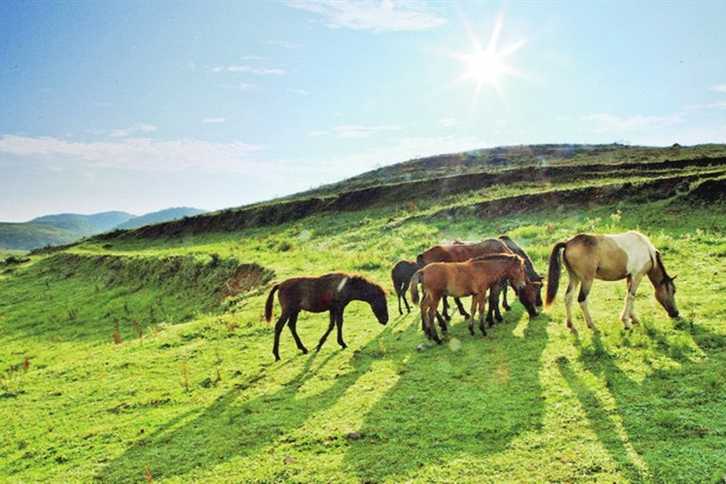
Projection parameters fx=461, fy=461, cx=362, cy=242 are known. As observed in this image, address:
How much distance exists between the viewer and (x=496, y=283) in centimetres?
1098

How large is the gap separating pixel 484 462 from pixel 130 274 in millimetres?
34815

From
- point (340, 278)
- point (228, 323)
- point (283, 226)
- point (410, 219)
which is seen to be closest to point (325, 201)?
point (283, 226)

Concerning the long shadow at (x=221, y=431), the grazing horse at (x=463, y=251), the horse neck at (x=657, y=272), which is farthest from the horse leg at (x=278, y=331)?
the horse neck at (x=657, y=272)

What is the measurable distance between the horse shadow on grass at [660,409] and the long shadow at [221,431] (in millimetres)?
4361

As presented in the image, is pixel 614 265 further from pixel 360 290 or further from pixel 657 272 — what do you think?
pixel 360 290

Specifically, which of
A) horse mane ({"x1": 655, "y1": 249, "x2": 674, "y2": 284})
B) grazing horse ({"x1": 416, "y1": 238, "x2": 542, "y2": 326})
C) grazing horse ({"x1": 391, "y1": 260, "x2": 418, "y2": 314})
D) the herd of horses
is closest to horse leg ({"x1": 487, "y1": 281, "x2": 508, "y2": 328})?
the herd of horses

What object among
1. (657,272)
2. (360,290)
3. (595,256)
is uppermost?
(595,256)

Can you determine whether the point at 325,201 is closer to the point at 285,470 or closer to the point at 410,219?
the point at 410,219

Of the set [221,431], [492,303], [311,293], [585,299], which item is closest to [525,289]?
[492,303]

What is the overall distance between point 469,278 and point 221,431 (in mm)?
6103

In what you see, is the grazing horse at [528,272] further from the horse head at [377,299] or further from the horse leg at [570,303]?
the horse head at [377,299]

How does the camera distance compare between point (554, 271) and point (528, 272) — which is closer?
point (554, 271)

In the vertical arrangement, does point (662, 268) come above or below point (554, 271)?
below

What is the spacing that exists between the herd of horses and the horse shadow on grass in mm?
1470
